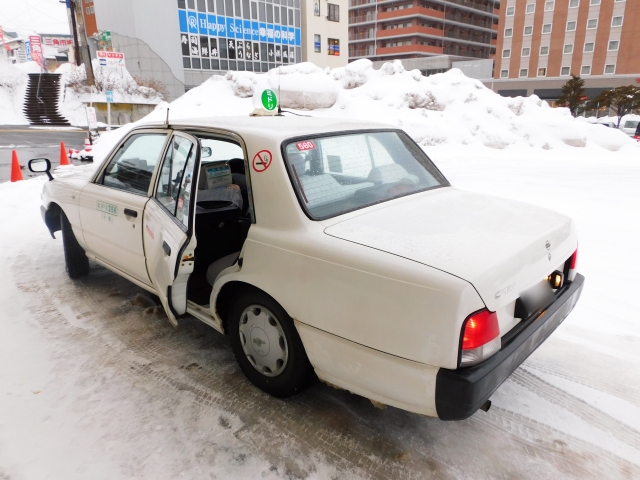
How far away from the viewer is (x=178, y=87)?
41906 mm

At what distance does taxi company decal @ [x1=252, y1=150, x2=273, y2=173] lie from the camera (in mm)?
2572

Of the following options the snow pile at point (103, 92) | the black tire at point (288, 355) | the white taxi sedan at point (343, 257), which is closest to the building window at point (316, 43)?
the snow pile at point (103, 92)

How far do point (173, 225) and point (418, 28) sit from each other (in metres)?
80.7

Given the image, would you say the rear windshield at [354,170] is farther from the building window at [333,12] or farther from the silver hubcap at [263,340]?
the building window at [333,12]

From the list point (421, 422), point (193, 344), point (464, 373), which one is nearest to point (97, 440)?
point (193, 344)

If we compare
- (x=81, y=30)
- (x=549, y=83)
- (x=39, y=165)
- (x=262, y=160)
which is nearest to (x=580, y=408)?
(x=262, y=160)

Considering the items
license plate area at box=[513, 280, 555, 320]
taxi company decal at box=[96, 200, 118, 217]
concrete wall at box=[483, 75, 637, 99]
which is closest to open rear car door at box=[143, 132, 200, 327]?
taxi company decal at box=[96, 200, 118, 217]

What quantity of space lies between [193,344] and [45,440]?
3.80 feet

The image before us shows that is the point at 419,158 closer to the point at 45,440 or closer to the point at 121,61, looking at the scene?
the point at 45,440

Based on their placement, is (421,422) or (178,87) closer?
(421,422)

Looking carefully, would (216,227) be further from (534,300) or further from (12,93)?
(12,93)

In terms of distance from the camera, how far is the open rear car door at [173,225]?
108 inches

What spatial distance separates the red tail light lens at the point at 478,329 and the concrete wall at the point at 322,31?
172ft

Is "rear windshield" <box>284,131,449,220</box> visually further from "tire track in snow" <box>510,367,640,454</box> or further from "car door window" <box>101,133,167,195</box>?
"tire track in snow" <box>510,367,640,454</box>
